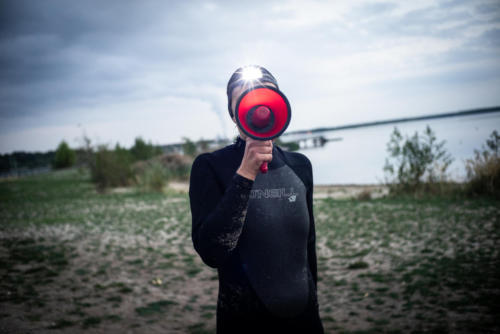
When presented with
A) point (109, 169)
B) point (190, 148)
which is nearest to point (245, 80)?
point (109, 169)

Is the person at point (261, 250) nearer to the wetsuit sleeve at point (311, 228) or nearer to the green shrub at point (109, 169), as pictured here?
the wetsuit sleeve at point (311, 228)

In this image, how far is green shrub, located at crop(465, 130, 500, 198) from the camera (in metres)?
10.5

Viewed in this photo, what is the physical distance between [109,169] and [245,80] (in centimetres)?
2063

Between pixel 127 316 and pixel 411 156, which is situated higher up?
pixel 411 156

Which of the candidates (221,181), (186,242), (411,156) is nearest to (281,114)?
(221,181)

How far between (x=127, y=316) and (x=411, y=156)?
11317 mm

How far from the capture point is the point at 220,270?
4.99ft

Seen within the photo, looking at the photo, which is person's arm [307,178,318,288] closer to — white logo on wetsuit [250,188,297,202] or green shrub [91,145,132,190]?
white logo on wetsuit [250,188,297,202]

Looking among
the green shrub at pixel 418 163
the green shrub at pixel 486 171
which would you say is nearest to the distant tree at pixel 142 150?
the green shrub at pixel 418 163

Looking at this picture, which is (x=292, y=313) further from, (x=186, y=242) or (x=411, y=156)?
(x=411, y=156)

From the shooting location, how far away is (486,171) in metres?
10.7

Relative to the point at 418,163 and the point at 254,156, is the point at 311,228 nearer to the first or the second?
the point at 254,156

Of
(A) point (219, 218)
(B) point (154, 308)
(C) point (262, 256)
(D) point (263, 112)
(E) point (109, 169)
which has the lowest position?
(B) point (154, 308)

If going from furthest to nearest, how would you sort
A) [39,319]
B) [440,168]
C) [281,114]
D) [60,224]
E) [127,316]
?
1. [440,168]
2. [60,224]
3. [127,316]
4. [39,319]
5. [281,114]
